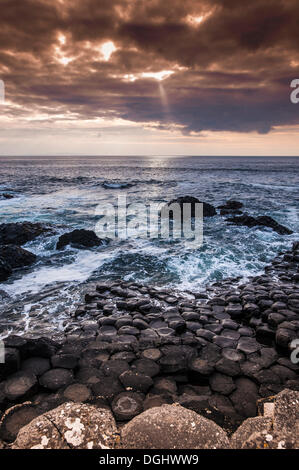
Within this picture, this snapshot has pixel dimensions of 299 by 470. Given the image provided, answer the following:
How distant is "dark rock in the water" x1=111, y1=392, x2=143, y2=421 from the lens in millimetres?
3121

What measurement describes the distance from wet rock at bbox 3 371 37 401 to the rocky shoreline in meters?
0.01

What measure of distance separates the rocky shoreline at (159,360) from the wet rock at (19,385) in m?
0.01

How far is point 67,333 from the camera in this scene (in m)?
5.20

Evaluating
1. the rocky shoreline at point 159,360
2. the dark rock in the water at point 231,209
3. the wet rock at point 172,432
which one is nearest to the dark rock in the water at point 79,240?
the rocky shoreline at point 159,360

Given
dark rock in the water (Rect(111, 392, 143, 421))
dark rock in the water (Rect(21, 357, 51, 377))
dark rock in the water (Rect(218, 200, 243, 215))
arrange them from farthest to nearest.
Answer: dark rock in the water (Rect(218, 200, 243, 215))
dark rock in the water (Rect(21, 357, 51, 377))
dark rock in the water (Rect(111, 392, 143, 421))

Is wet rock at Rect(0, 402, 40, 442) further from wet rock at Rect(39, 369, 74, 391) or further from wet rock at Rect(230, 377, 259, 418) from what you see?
wet rock at Rect(230, 377, 259, 418)

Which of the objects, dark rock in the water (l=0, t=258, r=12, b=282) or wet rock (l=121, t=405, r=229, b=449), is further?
dark rock in the water (l=0, t=258, r=12, b=282)

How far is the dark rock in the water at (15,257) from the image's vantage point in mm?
8909

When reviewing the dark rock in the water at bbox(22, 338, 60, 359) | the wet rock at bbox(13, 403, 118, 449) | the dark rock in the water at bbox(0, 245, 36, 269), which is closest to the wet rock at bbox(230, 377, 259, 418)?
the wet rock at bbox(13, 403, 118, 449)

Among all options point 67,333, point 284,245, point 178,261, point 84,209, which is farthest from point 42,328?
point 84,209

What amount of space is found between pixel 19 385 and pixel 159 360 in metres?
2.07

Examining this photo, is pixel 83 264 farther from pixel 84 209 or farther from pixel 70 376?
→ pixel 84 209
